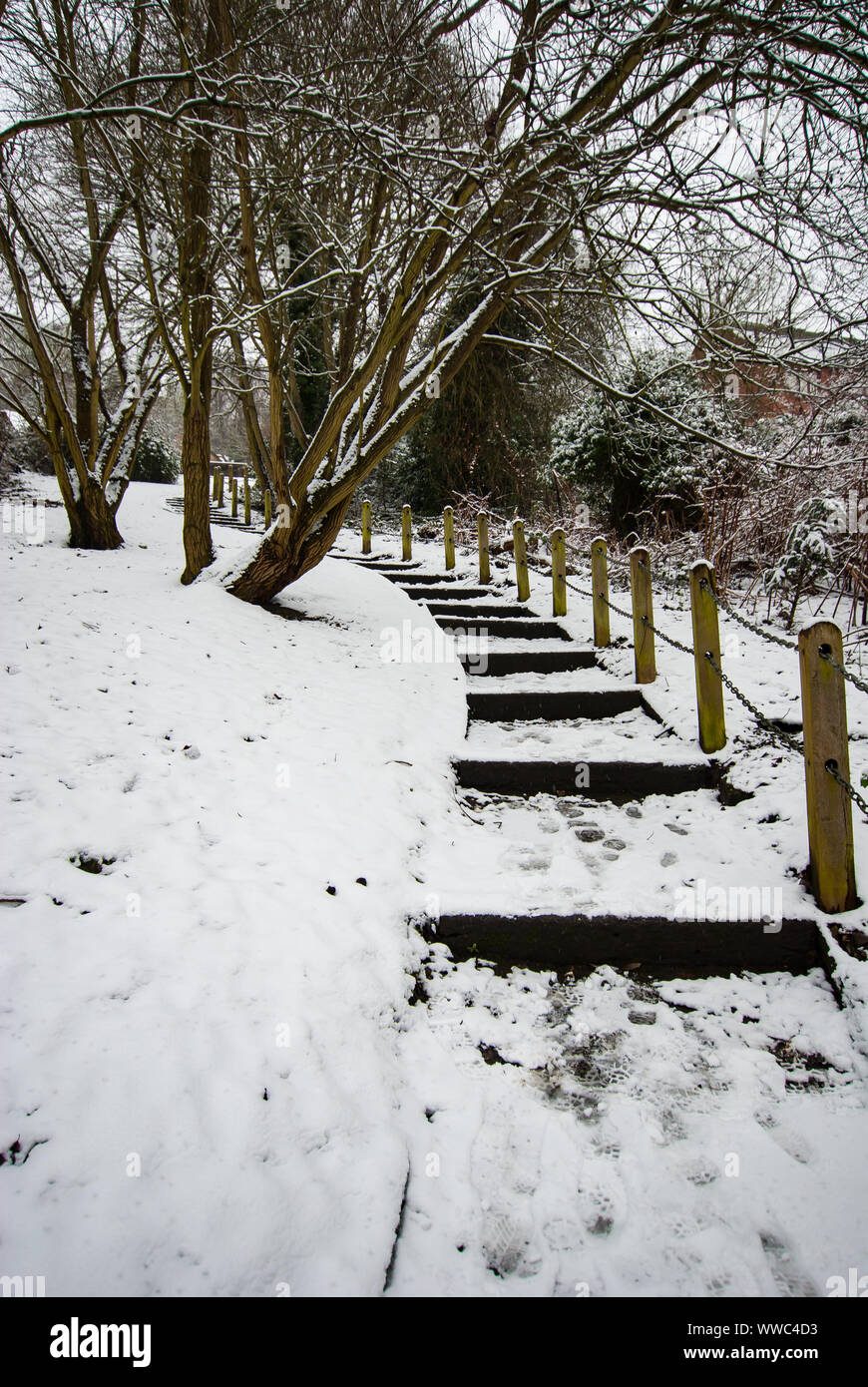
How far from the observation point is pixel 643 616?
4.61 m

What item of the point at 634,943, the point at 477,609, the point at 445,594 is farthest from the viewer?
the point at 445,594

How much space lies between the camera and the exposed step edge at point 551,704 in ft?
15.1

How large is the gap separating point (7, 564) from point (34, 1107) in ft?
19.9

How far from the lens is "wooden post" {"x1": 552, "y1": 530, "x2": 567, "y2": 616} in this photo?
6.38 meters

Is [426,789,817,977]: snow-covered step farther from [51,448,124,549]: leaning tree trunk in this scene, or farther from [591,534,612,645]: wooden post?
[51,448,124,549]: leaning tree trunk

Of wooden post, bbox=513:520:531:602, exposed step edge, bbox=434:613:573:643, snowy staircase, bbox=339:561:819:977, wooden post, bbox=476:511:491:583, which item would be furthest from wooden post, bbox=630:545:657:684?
wooden post, bbox=476:511:491:583

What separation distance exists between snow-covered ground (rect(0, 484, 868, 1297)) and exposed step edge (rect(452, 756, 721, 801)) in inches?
7.8

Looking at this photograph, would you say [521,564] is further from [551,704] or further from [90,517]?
[90,517]

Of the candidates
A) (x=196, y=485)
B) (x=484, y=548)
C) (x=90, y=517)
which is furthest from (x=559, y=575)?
(x=90, y=517)

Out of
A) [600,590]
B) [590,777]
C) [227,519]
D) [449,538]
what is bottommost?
[590,777]

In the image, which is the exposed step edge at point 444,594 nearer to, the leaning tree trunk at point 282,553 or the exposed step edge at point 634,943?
the leaning tree trunk at point 282,553

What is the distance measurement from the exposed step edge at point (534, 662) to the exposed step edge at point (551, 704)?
88 centimetres

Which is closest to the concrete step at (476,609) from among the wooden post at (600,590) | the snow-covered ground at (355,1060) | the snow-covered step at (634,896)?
the wooden post at (600,590)

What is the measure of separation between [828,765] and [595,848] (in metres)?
1.13
